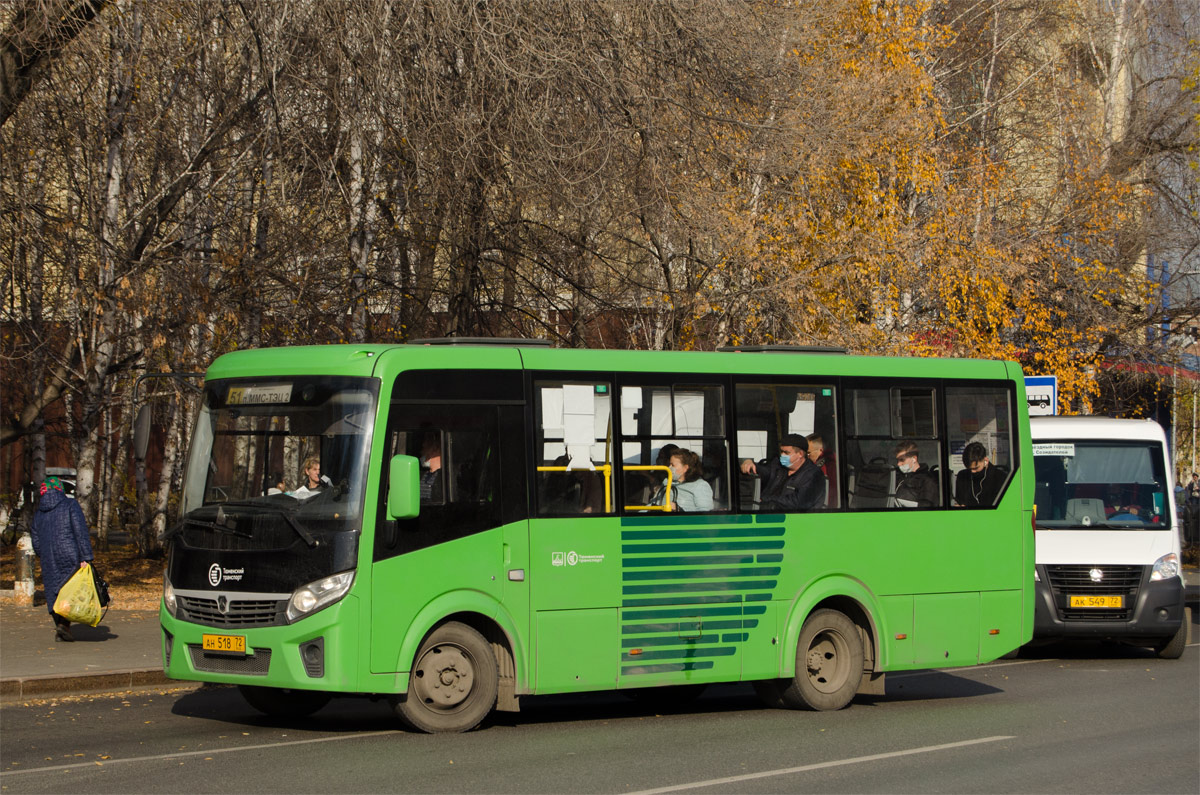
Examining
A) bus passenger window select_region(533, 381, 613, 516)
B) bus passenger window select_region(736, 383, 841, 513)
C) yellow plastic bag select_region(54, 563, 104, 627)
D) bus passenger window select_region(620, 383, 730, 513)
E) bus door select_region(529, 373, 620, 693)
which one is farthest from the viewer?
yellow plastic bag select_region(54, 563, 104, 627)

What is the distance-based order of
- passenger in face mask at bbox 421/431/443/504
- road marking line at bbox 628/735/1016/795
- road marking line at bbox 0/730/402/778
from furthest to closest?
1. passenger in face mask at bbox 421/431/443/504
2. road marking line at bbox 0/730/402/778
3. road marking line at bbox 628/735/1016/795

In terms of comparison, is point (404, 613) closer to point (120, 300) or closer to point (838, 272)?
point (120, 300)

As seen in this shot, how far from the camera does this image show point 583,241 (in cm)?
1917

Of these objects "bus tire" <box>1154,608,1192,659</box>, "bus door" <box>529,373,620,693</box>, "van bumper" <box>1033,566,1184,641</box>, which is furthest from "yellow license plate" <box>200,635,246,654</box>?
"bus tire" <box>1154,608,1192,659</box>

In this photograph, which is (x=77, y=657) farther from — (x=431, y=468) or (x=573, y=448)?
(x=573, y=448)

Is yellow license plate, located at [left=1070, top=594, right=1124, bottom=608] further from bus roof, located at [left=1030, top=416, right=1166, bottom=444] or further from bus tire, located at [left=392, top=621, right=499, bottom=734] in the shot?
bus tire, located at [left=392, top=621, right=499, bottom=734]

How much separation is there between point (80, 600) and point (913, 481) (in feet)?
26.1

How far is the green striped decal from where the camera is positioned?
10969mm

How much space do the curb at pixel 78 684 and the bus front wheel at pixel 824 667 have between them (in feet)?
17.3

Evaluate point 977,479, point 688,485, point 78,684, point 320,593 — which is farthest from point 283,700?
point 977,479

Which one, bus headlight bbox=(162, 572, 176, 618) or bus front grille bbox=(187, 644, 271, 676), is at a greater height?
bus headlight bbox=(162, 572, 176, 618)

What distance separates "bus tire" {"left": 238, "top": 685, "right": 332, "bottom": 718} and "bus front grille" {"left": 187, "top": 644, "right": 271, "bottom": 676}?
80cm

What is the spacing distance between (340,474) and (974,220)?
18.9m

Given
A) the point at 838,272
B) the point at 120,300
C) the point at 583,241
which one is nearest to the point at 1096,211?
the point at 838,272
